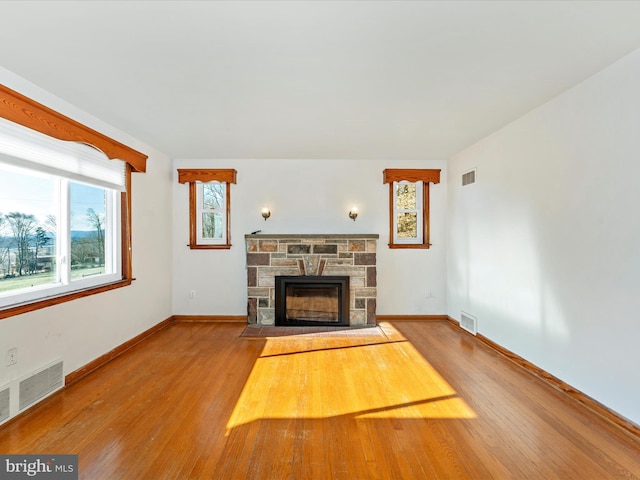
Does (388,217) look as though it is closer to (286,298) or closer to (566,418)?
(286,298)

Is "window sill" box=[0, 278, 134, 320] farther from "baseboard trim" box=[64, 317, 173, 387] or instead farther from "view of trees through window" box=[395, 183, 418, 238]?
"view of trees through window" box=[395, 183, 418, 238]

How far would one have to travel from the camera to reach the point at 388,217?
4797mm

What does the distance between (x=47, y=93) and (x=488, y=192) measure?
14.7 feet

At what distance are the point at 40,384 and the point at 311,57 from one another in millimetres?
3198

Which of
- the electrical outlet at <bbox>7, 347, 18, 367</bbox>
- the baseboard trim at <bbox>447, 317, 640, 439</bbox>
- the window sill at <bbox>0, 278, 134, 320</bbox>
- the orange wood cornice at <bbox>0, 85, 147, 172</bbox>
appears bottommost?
the baseboard trim at <bbox>447, 317, 640, 439</bbox>

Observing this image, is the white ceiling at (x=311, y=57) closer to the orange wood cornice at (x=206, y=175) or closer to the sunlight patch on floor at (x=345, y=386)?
the orange wood cornice at (x=206, y=175)

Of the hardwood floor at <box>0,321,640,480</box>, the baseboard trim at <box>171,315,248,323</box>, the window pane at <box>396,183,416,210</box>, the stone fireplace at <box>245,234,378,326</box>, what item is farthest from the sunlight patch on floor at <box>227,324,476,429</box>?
the window pane at <box>396,183,416,210</box>

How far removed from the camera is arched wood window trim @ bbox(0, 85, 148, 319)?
2.20 m

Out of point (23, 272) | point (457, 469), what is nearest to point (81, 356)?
point (23, 272)

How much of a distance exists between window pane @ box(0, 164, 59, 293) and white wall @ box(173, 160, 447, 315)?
2.02 metres

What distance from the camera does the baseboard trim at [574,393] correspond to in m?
2.06

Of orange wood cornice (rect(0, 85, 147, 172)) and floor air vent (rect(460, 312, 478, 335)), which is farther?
floor air vent (rect(460, 312, 478, 335))

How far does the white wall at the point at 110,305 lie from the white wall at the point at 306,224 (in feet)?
1.20

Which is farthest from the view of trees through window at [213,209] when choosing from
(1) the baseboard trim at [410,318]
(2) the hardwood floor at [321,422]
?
(1) the baseboard trim at [410,318]
